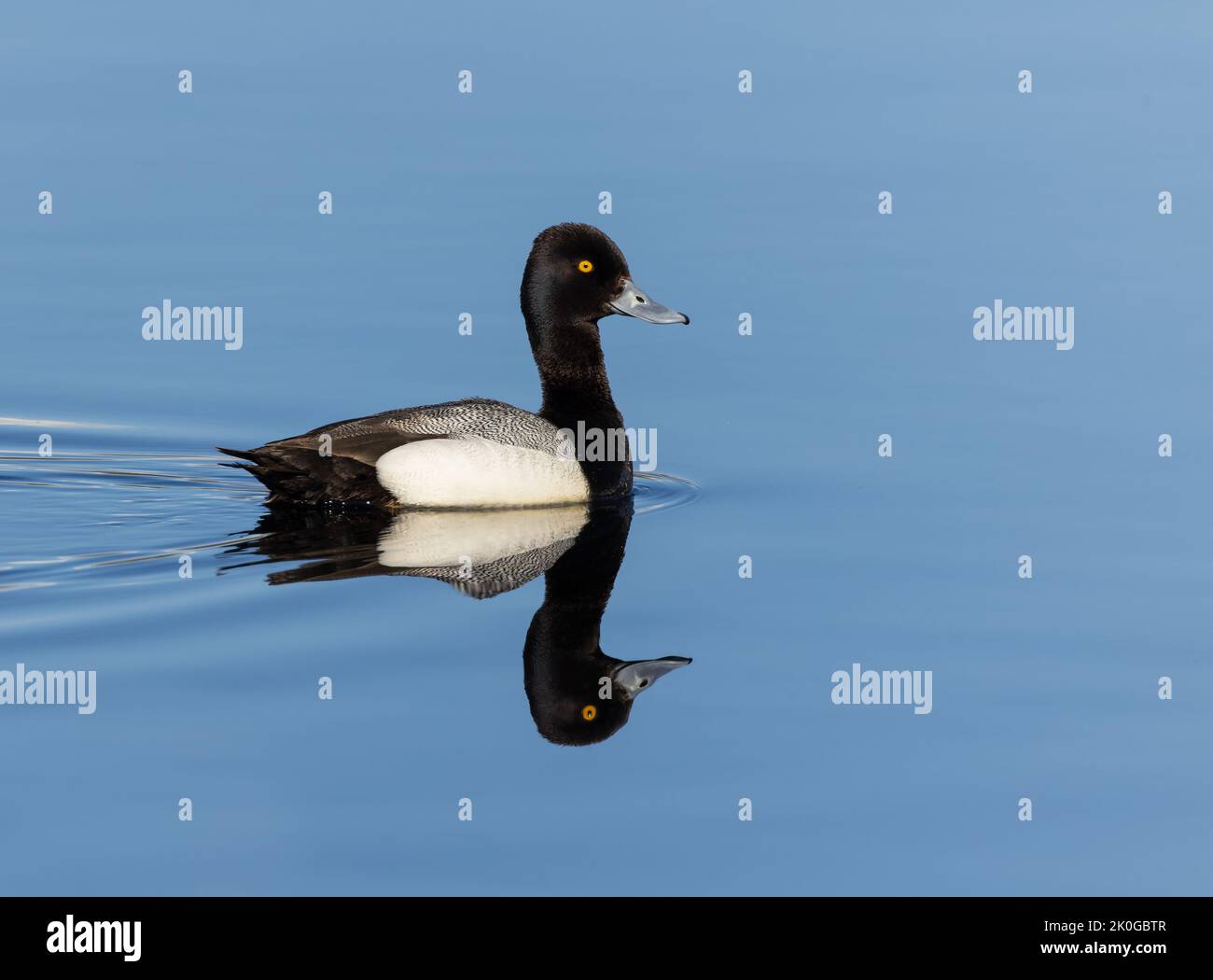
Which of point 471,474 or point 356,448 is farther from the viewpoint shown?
point 471,474

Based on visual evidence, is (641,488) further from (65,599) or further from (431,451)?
(65,599)

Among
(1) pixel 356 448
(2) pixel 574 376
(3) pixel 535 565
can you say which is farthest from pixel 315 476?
(2) pixel 574 376

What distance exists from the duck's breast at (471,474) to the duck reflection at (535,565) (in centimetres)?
10

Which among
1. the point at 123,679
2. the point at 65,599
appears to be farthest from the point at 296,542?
the point at 123,679

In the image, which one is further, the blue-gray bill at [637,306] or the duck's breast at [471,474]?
the blue-gray bill at [637,306]

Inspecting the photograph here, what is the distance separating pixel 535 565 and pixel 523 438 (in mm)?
1482

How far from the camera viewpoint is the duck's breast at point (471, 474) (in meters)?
12.8

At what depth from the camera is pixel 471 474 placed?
1292 cm

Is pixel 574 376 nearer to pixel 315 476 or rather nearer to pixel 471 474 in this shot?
pixel 471 474

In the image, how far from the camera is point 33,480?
44.5ft
